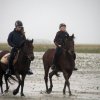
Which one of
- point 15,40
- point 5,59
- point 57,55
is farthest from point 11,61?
point 57,55

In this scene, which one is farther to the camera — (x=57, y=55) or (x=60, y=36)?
(x=57, y=55)

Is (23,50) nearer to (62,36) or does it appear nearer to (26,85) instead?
(62,36)

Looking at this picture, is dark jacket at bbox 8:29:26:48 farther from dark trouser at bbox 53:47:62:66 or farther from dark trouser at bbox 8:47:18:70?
dark trouser at bbox 53:47:62:66

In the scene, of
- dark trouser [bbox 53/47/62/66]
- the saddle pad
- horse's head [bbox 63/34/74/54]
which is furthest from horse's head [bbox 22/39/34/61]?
dark trouser [bbox 53/47/62/66]

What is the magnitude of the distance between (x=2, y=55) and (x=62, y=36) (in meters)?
2.46

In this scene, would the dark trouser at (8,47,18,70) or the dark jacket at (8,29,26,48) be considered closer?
the dark jacket at (8,29,26,48)

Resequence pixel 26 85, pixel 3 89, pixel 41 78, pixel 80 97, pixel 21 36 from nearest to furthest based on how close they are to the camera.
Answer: pixel 80 97, pixel 21 36, pixel 3 89, pixel 26 85, pixel 41 78

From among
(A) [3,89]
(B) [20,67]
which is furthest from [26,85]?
(B) [20,67]

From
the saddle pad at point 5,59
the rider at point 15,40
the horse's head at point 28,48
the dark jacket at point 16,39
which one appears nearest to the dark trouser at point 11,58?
the rider at point 15,40

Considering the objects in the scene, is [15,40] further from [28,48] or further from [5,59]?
[28,48]

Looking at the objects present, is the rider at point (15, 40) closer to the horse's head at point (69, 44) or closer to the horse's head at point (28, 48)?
the horse's head at point (28, 48)

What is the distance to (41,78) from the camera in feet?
88.5

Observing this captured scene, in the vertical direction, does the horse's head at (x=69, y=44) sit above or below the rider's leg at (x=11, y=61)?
above

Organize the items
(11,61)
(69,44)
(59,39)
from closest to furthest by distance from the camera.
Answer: (69,44), (11,61), (59,39)
